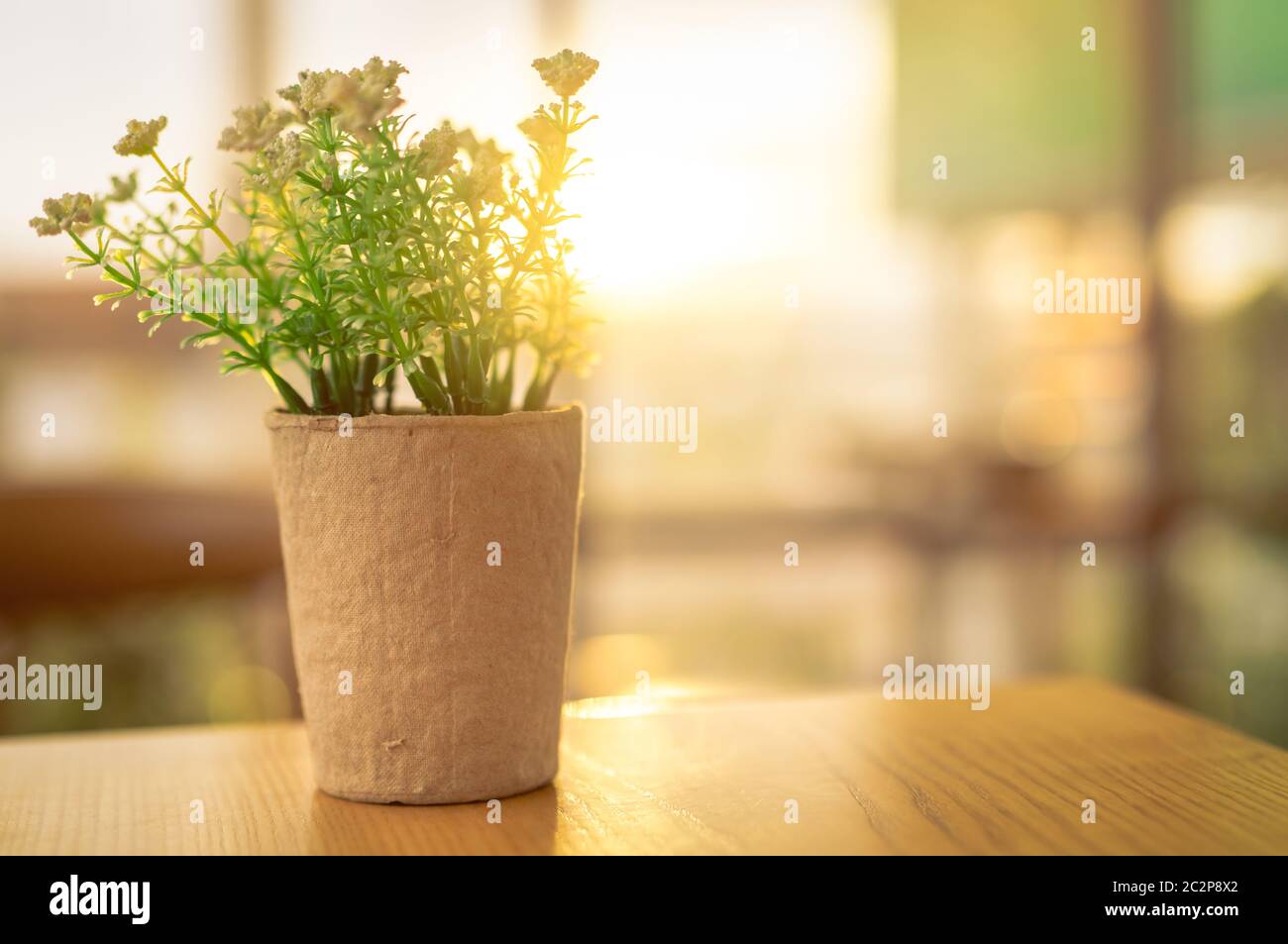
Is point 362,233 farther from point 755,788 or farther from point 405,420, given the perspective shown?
point 755,788

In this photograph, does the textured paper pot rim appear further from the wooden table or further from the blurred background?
the blurred background


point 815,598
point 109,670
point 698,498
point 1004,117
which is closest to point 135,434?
point 109,670

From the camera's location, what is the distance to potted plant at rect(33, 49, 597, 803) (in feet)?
2.48

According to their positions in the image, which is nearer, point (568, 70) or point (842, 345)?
point (568, 70)

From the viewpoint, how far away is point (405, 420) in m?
0.78

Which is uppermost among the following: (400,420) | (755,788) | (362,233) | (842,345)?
(842,345)

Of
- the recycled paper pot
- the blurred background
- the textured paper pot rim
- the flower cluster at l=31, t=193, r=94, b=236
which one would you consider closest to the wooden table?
the recycled paper pot

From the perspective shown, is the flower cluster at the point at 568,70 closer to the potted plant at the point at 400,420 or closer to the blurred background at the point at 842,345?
the potted plant at the point at 400,420

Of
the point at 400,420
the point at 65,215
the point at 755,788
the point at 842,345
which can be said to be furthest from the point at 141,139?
the point at 842,345

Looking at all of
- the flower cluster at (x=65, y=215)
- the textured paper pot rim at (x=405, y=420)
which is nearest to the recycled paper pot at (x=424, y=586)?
the textured paper pot rim at (x=405, y=420)

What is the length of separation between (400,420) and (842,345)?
3.10 m

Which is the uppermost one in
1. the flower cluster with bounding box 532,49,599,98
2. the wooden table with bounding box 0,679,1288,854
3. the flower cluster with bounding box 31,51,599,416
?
the flower cluster with bounding box 532,49,599,98

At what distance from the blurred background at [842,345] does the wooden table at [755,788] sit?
2282 millimetres

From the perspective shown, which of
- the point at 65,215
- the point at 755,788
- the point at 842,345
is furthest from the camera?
the point at 842,345
